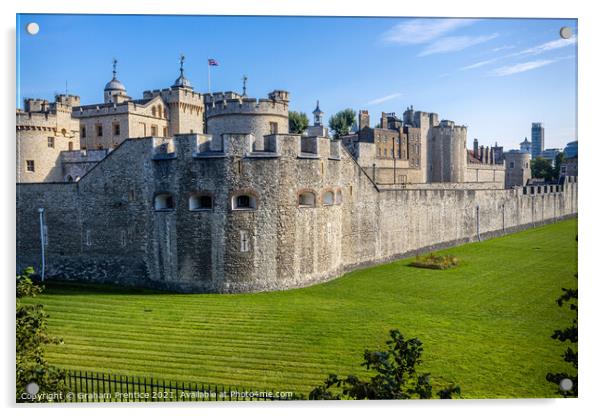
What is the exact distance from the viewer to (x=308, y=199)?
20719 mm

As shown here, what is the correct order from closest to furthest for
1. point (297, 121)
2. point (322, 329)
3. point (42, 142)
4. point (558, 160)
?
point (322, 329) → point (42, 142) → point (558, 160) → point (297, 121)

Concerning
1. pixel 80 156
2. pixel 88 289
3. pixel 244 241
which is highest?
pixel 80 156

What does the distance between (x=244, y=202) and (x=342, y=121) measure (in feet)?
145

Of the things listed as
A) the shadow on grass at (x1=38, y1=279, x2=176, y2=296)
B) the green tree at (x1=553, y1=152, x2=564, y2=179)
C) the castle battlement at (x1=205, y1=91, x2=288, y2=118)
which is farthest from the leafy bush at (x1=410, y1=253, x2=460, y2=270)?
the shadow on grass at (x1=38, y1=279, x2=176, y2=296)

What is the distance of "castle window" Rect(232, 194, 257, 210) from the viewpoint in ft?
63.6

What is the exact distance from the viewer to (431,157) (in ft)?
188

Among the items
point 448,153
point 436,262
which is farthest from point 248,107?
point 448,153

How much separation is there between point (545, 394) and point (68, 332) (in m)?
11.7

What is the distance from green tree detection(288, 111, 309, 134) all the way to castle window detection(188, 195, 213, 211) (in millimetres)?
33367

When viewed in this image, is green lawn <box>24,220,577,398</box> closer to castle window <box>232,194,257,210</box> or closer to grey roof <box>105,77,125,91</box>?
castle window <box>232,194,257,210</box>

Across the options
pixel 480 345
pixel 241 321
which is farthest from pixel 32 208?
pixel 480 345

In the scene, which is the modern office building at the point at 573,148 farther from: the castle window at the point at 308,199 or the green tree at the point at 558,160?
the castle window at the point at 308,199

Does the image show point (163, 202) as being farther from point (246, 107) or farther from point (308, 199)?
point (246, 107)

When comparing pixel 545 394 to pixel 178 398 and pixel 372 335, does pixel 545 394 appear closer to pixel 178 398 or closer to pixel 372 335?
pixel 372 335
